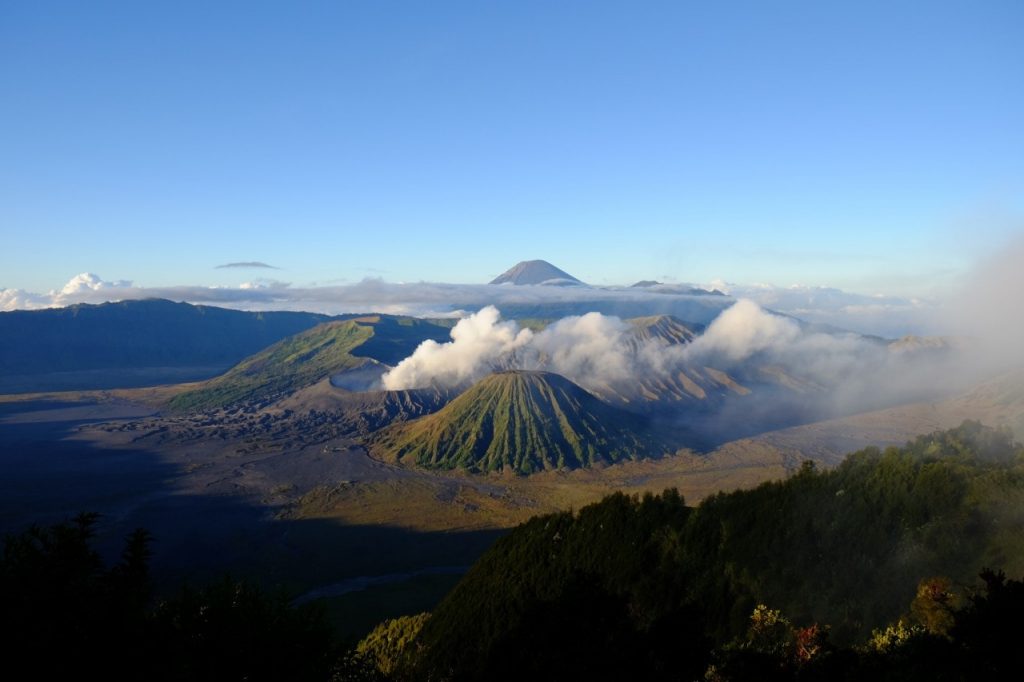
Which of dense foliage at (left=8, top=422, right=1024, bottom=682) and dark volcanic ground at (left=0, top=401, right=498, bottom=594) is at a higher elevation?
dense foliage at (left=8, top=422, right=1024, bottom=682)

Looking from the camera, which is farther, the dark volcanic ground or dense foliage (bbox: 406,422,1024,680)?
the dark volcanic ground

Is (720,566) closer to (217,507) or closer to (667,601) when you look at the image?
(667,601)

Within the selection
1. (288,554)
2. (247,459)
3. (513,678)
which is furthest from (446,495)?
(513,678)

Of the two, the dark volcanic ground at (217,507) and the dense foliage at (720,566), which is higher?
the dense foliage at (720,566)

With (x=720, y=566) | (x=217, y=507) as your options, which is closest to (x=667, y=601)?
(x=720, y=566)

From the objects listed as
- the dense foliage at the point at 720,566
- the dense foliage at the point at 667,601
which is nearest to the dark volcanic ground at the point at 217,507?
the dense foliage at the point at 720,566

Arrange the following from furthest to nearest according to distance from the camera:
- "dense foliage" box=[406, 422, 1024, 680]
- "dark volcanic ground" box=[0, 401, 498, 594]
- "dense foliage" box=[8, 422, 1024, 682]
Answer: "dark volcanic ground" box=[0, 401, 498, 594] < "dense foliage" box=[406, 422, 1024, 680] < "dense foliage" box=[8, 422, 1024, 682]

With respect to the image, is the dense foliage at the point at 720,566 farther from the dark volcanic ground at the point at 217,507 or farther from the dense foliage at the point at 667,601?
the dark volcanic ground at the point at 217,507

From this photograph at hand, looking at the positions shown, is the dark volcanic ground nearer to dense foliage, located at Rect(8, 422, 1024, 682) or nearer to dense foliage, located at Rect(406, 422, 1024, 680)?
dense foliage, located at Rect(406, 422, 1024, 680)

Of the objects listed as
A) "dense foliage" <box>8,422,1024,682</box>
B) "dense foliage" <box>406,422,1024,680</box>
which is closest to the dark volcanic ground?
"dense foliage" <box>406,422,1024,680</box>
